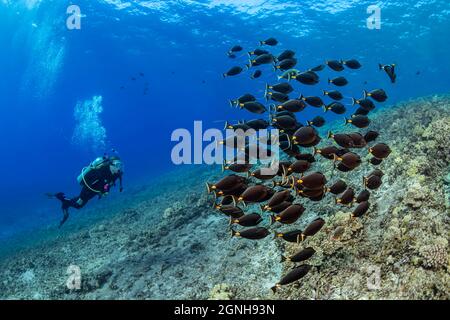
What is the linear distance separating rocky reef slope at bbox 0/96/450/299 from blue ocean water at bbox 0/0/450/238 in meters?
3.99

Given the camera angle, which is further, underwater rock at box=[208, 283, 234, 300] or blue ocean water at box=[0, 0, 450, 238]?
blue ocean water at box=[0, 0, 450, 238]

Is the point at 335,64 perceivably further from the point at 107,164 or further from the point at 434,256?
the point at 107,164

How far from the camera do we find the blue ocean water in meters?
36.2

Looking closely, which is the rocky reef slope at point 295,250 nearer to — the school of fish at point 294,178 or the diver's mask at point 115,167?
the school of fish at point 294,178

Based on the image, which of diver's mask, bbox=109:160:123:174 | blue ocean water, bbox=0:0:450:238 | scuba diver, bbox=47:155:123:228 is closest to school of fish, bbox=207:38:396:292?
blue ocean water, bbox=0:0:450:238

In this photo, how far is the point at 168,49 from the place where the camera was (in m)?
48.4

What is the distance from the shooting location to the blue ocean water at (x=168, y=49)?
3625 cm

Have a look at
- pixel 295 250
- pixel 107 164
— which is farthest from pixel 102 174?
pixel 295 250

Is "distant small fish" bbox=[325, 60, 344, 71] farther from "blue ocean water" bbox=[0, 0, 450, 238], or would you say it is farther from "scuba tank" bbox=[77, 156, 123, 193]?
"scuba tank" bbox=[77, 156, 123, 193]

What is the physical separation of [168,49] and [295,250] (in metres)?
45.3

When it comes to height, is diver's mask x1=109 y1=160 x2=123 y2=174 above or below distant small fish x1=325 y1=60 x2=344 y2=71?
below

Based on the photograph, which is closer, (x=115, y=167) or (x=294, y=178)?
(x=294, y=178)

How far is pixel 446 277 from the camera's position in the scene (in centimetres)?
486

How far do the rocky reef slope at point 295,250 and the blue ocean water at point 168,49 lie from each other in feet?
13.1
